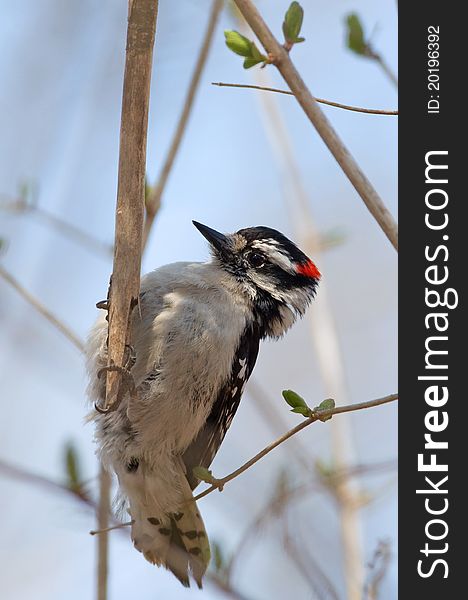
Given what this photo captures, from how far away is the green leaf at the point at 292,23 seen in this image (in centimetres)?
262

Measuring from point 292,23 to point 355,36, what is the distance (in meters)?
0.43

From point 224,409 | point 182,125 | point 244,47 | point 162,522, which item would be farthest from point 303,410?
point 162,522

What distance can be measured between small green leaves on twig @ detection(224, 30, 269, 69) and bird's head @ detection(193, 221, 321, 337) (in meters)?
1.57

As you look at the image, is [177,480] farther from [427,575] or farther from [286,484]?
[427,575]

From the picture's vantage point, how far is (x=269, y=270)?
4301 mm

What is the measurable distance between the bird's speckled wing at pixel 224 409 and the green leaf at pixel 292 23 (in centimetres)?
167

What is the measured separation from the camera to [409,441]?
108 inches

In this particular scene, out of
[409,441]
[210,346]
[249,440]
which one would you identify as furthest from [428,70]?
[249,440]

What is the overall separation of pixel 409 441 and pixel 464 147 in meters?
0.97

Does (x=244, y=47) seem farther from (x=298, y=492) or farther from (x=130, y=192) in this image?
(x=298, y=492)

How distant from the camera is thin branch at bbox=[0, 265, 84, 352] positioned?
3.57 m

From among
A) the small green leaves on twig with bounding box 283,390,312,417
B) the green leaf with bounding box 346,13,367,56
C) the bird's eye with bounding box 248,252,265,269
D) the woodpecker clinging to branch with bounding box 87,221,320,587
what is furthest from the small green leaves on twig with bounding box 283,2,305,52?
the bird's eye with bounding box 248,252,265,269

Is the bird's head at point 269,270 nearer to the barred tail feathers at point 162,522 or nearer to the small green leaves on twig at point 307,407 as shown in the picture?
the barred tail feathers at point 162,522

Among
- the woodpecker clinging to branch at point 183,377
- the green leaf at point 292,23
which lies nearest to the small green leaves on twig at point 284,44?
the green leaf at point 292,23
